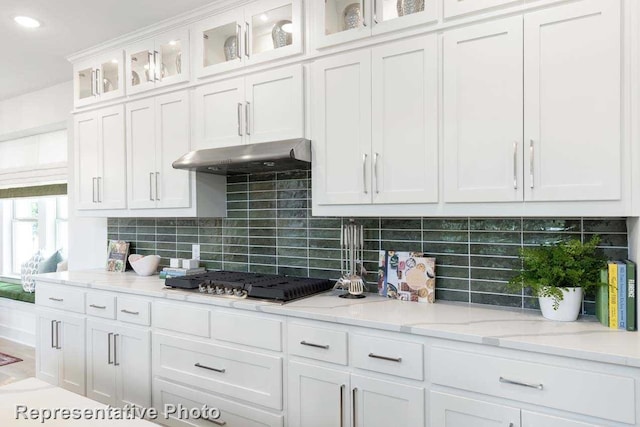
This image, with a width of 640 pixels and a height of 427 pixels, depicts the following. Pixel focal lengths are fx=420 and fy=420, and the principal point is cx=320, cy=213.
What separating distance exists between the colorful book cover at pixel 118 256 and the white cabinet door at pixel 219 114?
1.37 meters

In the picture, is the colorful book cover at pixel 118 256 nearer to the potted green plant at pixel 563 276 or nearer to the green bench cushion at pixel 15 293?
the green bench cushion at pixel 15 293

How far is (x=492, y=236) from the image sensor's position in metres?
2.11

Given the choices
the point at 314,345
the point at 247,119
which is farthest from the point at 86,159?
the point at 314,345

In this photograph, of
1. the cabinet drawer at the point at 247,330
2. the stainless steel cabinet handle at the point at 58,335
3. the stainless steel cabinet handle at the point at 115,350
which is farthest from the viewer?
the stainless steel cabinet handle at the point at 58,335

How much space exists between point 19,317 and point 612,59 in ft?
18.5

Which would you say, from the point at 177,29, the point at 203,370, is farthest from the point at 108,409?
A: the point at 177,29

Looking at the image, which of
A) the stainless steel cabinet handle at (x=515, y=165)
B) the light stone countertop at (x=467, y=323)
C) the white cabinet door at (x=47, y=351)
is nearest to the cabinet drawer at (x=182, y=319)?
the light stone countertop at (x=467, y=323)

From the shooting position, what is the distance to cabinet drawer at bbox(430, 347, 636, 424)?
137 cm

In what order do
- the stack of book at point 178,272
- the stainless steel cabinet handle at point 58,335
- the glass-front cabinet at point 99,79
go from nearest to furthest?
the stack of book at point 178,272, the stainless steel cabinet handle at point 58,335, the glass-front cabinet at point 99,79

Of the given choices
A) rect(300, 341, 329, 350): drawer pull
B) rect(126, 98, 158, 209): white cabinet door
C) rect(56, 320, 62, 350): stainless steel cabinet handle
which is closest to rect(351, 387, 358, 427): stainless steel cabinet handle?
rect(300, 341, 329, 350): drawer pull

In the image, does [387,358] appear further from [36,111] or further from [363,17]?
[36,111]

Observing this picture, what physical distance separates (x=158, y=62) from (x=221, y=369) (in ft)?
6.88

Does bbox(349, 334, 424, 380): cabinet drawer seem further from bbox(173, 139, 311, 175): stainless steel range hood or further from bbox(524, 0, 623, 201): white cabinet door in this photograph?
bbox(173, 139, 311, 175): stainless steel range hood

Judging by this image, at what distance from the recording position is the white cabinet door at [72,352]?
2926 millimetres
